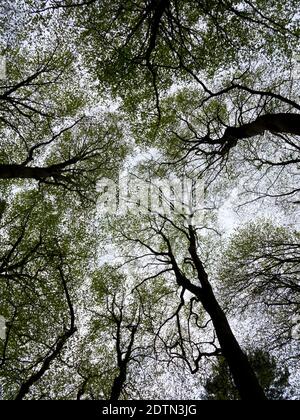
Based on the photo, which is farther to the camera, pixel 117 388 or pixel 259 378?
pixel 259 378

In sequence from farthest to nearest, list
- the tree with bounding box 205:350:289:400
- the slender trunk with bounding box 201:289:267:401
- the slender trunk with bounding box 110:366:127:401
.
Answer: the tree with bounding box 205:350:289:400, the slender trunk with bounding box 110:366:127:401, the slender trunk with bounding box 201:289:267:401

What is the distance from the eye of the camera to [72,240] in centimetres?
1345

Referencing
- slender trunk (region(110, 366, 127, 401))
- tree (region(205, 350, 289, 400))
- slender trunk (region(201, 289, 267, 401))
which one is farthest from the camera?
tree (region(205, 350, 289, 400))

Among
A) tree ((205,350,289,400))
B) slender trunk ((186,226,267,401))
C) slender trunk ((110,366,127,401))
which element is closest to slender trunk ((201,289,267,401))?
slender trunk ((186,226,267,401))

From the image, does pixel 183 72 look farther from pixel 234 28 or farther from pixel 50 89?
pixel 50 89

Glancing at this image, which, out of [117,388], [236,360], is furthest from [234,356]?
[117,388]

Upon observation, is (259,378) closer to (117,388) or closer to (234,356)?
(117,388)

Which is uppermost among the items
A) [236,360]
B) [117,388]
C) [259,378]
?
[259,378]

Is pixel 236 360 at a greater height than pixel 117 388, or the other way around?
pixel 117 388

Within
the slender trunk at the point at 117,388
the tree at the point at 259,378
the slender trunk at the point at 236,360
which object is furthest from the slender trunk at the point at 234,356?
the tree at the point at 259,378

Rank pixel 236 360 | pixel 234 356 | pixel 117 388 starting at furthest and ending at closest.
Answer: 1. pixel 117 388
2. pixel 234 356
3. pixel 236 360

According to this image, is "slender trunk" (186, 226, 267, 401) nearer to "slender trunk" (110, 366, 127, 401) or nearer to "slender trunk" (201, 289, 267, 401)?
"slender trunk" (201, 289, 267, 401)

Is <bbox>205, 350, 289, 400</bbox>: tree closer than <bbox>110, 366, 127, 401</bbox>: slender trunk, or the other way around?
<bbox>110, 366, 127, 401</bbox>: slender trunk

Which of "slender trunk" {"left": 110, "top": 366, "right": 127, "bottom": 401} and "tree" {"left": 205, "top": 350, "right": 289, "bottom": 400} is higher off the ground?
"tree" {"left": 205, "top": 350, "right": 289, "bottom": 400}
